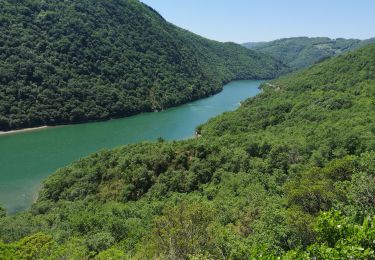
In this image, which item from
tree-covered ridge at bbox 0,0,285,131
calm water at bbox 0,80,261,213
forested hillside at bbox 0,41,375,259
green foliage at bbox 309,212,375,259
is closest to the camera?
green foliage at bbox 309,212,375,259

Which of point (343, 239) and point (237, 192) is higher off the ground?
point (343, 239)

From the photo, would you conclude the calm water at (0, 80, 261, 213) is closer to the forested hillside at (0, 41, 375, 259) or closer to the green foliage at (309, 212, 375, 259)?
the forested hillside at (0, 41, 375, 259)

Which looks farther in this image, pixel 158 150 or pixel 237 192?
pixel 158 150

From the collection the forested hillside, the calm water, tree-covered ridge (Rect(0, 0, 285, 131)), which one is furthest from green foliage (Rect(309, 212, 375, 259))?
tree-covered ridge (Rect(0, 0, 285, 131))

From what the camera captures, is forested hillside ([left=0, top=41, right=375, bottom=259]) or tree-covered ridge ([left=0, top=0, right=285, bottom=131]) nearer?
forested hillside ([left=0, top=41, right=375, bottom=259])

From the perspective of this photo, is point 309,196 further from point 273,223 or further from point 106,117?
point 106,117

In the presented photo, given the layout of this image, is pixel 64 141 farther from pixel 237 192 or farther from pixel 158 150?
pixel 237 192

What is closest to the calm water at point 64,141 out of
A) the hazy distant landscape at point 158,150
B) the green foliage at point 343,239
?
the hazy distant landscape at point 158,150

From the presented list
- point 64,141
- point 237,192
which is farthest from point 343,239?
point 64,141
